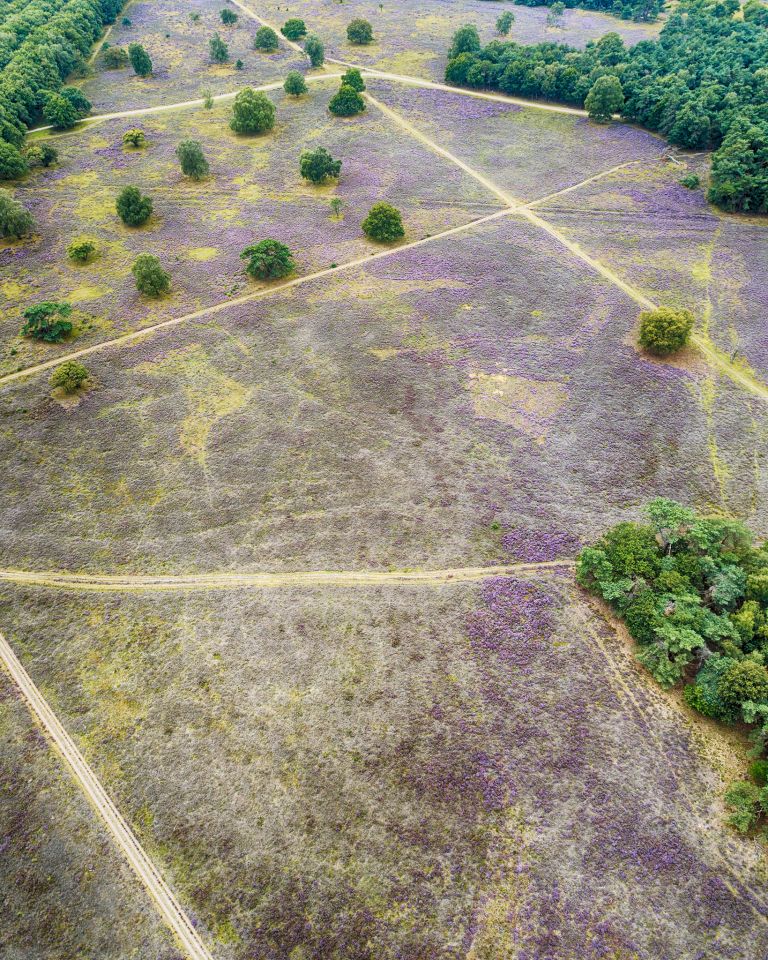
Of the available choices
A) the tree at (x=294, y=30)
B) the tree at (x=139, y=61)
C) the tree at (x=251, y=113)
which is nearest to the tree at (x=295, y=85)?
the tree at (x=251, y=113)

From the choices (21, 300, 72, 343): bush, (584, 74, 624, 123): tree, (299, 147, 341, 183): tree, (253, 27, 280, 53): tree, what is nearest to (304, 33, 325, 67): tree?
(253, 27, 280, 53): tree

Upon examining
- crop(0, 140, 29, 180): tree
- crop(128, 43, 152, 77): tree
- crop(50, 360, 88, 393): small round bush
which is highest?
crop(128, 43, 152, 77): tree

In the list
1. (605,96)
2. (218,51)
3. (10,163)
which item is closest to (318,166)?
(10,163)

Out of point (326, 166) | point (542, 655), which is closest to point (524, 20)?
point (326, 166)

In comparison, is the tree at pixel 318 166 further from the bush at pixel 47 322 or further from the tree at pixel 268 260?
the bush at pixel 47 322

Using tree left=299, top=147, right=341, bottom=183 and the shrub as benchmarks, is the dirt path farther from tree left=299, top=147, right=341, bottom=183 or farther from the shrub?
tree left=299, top=147, right=341, bottom=183

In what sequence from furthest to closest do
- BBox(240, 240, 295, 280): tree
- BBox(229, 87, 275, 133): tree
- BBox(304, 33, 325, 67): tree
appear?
BBox(304, 33, 325, 67): tree, BBox(229, 87, 275, 133): tree, BBox(240, 240, 295, 280): tree

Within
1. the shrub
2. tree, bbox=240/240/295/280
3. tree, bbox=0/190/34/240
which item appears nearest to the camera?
tree, bbox=240/240/295/280
